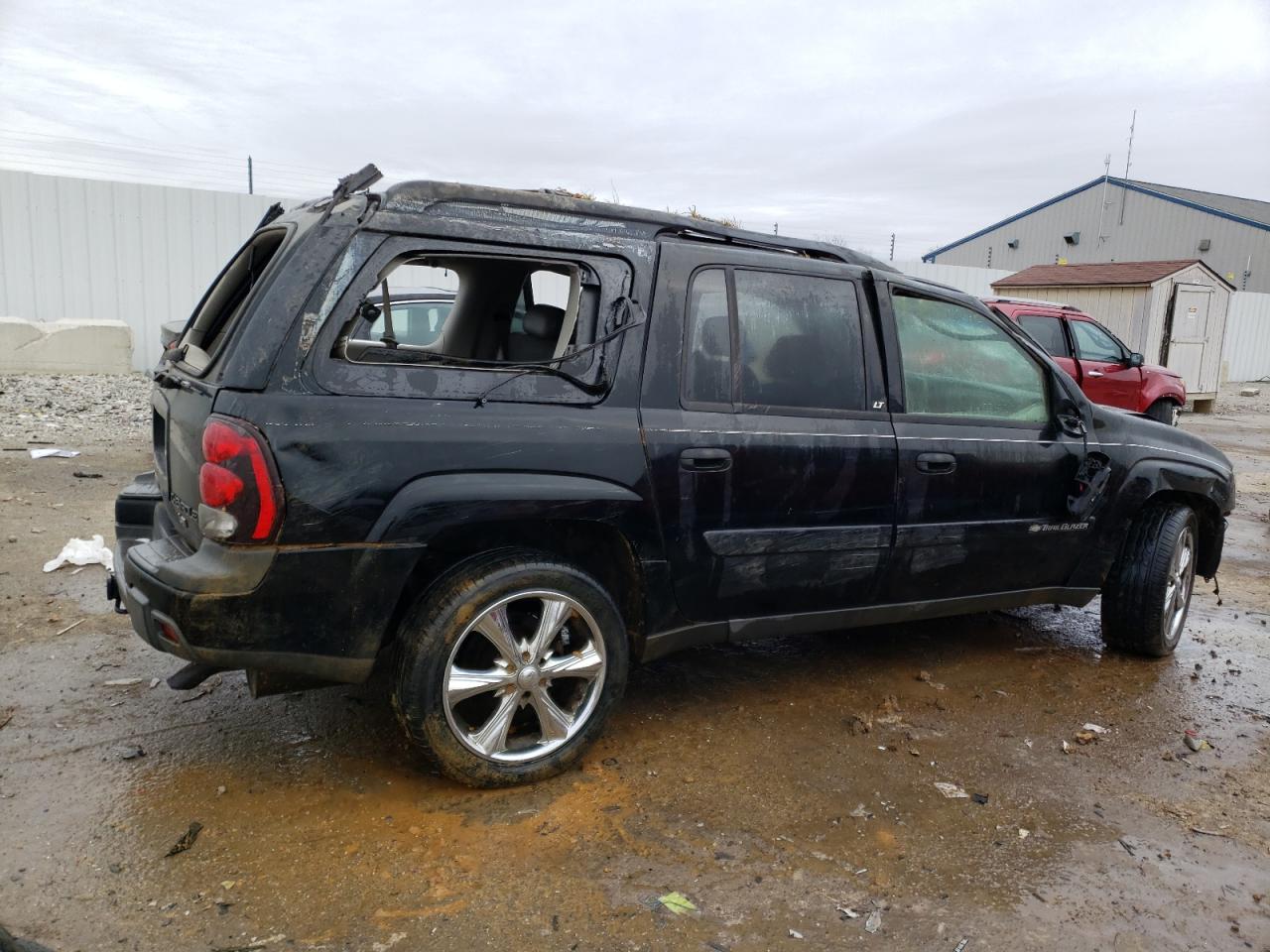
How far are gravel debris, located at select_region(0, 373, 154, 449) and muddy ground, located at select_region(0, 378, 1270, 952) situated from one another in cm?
510

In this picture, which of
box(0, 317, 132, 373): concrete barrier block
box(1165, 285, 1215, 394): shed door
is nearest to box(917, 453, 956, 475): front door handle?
box(0, 317, 132, 373): concrete barrier block

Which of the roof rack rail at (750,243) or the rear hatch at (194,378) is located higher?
the roof rack rail at (750,243)

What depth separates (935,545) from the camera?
13.0 ft

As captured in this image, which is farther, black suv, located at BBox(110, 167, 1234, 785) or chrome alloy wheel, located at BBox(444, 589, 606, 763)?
chrome alloy wheel, located at BBox(444, 589, 606, 763)

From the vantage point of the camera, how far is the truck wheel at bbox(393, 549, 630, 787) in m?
3.00

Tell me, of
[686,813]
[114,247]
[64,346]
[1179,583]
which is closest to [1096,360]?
[1179,583]

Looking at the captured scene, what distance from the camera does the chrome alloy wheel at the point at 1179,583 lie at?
468 centimetres

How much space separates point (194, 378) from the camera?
3.12m

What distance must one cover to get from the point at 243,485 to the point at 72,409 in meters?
9.23

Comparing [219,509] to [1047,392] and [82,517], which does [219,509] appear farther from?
[82,517]

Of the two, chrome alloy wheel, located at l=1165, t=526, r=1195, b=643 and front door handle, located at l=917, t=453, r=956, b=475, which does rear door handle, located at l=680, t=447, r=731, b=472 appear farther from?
chrome alloy wheel, located at l=1165, t=526, r=1195, b=643

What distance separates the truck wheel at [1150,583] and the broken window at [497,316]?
2981 millimetres

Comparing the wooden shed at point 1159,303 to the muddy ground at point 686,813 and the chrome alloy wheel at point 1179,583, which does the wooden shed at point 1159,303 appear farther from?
the muddy ground at point 686,813

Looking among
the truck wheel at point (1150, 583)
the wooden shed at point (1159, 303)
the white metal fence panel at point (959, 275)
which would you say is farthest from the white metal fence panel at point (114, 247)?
the white metal fence panel at point (959, 275)
